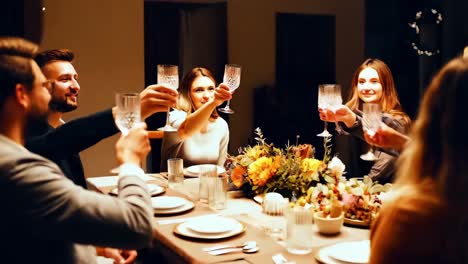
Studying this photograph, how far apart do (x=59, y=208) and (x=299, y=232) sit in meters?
0.83

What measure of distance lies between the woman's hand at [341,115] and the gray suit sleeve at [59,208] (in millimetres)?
1591

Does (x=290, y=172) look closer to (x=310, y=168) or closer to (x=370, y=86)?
(x=310, y=168)

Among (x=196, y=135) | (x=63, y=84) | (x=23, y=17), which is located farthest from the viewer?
(x=23, y=17)

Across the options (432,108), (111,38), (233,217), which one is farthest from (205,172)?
(111,38)

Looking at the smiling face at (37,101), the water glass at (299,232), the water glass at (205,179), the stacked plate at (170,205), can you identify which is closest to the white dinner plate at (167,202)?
the stacked plate at (170,205)

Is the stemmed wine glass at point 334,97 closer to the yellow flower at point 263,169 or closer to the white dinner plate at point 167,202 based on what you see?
the yellow flower at point 263,169

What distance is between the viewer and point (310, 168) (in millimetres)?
2338

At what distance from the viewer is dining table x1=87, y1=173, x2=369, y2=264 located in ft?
5.70

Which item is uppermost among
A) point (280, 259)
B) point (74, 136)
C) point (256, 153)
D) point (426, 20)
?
point (426, 20)

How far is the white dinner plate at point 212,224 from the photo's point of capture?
193 centimetres

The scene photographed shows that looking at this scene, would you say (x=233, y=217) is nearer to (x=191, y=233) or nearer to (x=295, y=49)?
(x=191, y=233)

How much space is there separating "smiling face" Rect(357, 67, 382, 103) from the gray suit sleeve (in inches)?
101


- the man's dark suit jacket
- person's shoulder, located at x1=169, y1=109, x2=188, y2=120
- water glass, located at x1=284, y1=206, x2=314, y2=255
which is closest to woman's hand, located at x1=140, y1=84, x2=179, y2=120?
the man's dark suit jacket

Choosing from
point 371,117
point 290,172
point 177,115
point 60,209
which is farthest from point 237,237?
point 177,115
